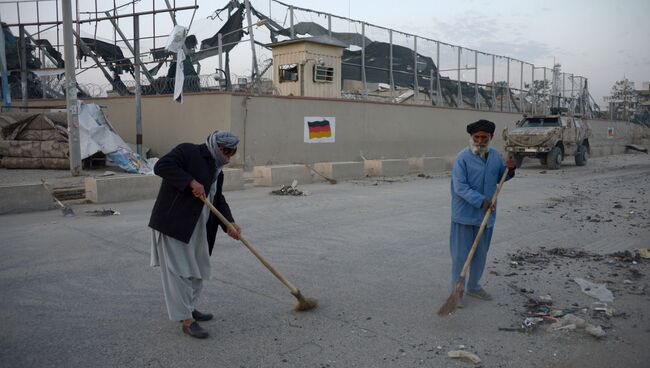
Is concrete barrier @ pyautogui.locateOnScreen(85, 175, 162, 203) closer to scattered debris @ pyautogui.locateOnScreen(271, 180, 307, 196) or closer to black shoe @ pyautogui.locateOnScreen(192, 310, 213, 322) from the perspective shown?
scattered debris @ pyautogui.locateOnScreen(271, 180, 307, 196)

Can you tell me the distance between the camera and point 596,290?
4.85 meters

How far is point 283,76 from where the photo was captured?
18047 millimetres

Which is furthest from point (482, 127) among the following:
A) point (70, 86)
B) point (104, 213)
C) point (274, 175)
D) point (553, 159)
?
point (553, 159)

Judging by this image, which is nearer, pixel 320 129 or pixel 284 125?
pixel 284 125

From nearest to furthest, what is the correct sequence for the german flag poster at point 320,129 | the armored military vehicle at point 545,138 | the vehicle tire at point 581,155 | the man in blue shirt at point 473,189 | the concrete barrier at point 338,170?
the man in blue shirt at point 473,189 → the concrete barrier at point 338,170 → the german flag poster at point 320,129 → the armored military vehicle at point 545,138 → the vehicle tire at point 581,155

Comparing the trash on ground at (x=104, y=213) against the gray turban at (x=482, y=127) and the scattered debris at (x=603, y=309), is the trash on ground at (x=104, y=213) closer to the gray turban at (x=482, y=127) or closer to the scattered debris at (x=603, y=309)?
the gray turban at (x=482, y=127)

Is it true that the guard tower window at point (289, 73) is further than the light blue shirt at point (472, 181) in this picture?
Yes

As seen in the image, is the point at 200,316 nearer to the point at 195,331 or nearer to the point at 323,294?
the point at 195,331

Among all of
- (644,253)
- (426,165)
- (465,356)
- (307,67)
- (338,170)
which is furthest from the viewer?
(307,67)

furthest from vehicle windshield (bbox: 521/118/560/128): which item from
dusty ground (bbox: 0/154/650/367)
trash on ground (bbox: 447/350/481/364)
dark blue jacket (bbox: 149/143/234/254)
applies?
dark blue jacket (bbox: 149/143/234/254)

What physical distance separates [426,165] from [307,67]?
5.13m

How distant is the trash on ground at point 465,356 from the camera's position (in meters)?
3.42

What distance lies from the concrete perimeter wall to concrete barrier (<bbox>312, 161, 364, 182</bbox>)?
7.41ft

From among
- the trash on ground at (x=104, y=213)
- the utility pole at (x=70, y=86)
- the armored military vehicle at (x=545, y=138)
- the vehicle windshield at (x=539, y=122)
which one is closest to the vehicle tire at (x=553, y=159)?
the armored military vehicle at (x=545, y=138)
